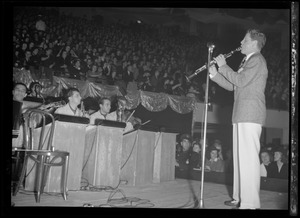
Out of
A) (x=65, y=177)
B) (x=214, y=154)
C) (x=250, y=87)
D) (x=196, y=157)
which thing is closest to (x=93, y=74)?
(x=196, y=157)

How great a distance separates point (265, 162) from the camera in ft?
19.0

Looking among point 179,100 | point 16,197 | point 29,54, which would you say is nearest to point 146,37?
point 179,100

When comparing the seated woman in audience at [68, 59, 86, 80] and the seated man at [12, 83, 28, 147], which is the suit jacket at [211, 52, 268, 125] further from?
the seated woman in audience at [68, 59, 86, 80]

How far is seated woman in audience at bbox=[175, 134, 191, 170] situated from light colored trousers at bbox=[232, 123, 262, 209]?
8.95 ft

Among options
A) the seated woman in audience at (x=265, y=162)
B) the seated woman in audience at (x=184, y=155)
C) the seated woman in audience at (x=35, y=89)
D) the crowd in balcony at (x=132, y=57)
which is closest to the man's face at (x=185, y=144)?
the seated woman in audience at (x=184, y=155)

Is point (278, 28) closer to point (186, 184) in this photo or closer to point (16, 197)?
point (186, 184)

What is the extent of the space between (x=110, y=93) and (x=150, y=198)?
9.89 ft

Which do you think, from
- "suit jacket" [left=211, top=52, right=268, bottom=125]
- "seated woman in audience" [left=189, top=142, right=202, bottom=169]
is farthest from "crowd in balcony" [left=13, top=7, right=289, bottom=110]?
"suit jacket" [left=211, top=52, right=268, bottom=125]

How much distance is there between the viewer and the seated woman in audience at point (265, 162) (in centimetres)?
563

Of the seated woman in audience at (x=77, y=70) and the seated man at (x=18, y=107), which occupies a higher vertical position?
the seated woman in audience at (x=77, y=70)

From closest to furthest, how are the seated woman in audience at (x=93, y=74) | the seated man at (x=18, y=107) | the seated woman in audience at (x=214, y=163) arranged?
the seated man at (x=18, y=107) < the seated woman in audience at (x=214, y=163) < the seated woman in audience at (x=93, y=74)

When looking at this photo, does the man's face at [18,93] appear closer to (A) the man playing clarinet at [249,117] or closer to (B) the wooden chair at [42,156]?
(B) the wooden chair at [42,156]

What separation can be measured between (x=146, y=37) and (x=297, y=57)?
4465mm

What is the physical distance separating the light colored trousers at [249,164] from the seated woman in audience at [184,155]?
273 centimetres
